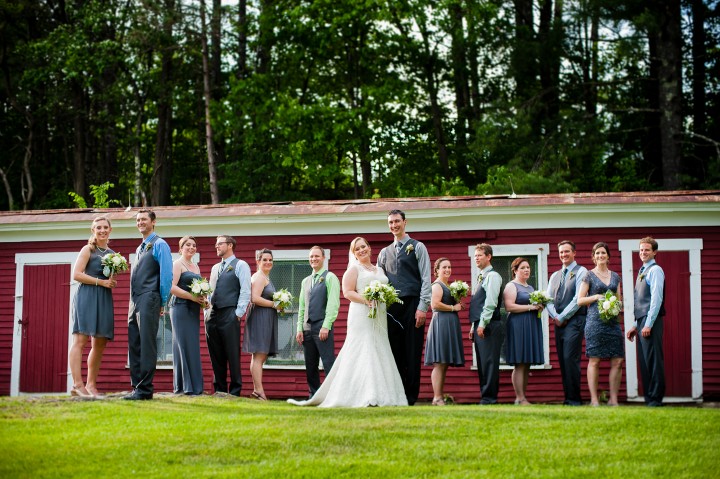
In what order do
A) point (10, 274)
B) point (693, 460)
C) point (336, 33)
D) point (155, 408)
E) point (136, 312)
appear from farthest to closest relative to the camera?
point (336, 33) → point (10, 274) → point (136, 312) → point (155, 408) → point (693, 460)

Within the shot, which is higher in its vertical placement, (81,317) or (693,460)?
(81,317)

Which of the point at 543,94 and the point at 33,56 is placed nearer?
the point at 543,94

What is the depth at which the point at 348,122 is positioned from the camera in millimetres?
25375

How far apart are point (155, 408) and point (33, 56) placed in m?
20.6

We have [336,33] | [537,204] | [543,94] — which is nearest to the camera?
[537,204]

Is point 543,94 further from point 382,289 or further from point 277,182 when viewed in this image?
point 382,289

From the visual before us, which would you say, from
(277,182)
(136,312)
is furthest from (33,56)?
(136,312)

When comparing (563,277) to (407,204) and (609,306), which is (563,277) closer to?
(609,306)

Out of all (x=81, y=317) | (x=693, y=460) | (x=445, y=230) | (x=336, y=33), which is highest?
(x=336, y=33)

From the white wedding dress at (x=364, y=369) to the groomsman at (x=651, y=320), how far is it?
2.67 metres

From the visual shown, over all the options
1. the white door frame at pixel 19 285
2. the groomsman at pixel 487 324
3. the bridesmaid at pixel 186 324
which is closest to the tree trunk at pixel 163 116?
the white door frame at pixel 19 285

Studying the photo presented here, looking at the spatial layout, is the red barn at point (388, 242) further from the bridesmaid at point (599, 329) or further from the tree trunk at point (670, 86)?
the tree trunk at point (670, 86)

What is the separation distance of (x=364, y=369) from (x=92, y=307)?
2.81 meters

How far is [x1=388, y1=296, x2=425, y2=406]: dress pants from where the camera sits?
10062 millimetres
